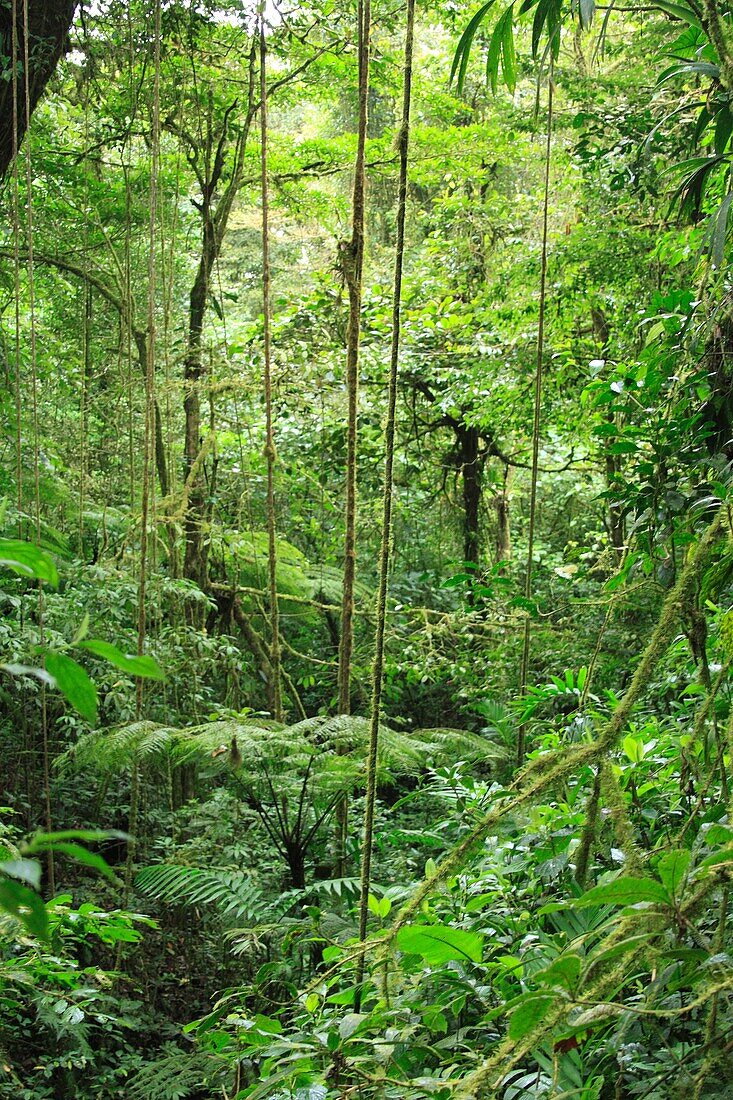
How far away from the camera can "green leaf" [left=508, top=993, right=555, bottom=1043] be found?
2.54ft

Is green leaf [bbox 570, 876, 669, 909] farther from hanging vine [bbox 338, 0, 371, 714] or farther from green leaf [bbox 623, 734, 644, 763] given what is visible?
hanging vine [bbox 338, 0, 371, 714]

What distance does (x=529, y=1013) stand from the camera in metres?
0.78

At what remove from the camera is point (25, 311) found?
570 cm

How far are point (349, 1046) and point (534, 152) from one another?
5302mm

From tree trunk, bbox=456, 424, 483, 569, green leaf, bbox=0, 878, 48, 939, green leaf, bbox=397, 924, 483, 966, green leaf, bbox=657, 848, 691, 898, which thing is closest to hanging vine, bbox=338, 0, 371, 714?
green leaf, bbox=397, 924, 483, 966

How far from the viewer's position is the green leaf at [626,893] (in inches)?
29.5

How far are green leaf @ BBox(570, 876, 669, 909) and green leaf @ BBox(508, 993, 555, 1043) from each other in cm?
9

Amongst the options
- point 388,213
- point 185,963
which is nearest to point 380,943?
point 185,963

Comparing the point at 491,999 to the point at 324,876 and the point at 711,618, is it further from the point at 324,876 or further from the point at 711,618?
the point at 324,876

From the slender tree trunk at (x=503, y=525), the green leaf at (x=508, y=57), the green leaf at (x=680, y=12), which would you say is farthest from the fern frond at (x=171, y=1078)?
the slender tree trunk at (x=503, y=525)

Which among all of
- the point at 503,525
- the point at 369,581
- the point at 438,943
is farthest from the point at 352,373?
the point at 369,581

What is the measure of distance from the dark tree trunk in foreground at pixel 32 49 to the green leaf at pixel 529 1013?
8.45 feet

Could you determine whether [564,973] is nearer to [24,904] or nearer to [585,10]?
[24,904]

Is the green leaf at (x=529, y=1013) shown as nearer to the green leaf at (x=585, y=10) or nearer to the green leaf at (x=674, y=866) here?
the green leaf at (x=674, y=866)
